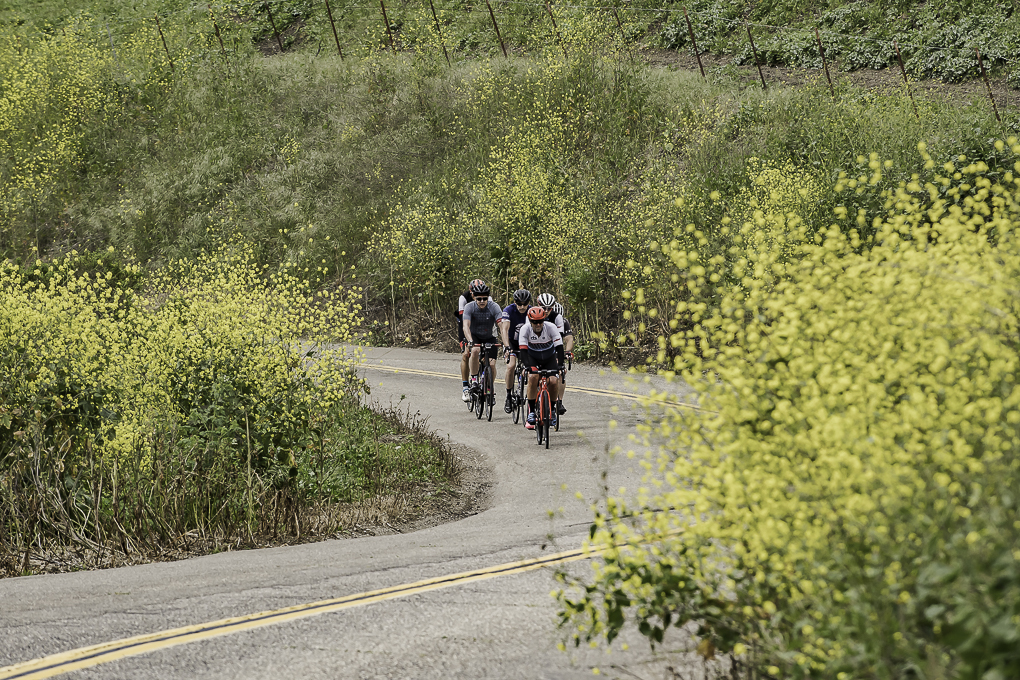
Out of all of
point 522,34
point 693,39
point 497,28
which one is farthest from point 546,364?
point 522,34

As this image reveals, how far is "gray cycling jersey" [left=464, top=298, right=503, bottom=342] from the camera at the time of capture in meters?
16.6

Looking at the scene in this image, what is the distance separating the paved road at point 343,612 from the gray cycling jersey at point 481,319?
5798 millimetres

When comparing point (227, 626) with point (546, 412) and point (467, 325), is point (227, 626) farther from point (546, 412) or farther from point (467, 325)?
point (467, 325)

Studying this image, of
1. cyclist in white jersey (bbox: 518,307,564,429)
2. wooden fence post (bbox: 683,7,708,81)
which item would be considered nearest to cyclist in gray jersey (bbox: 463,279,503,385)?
cyclist in white jersey (bbox: 518,307,564,429)

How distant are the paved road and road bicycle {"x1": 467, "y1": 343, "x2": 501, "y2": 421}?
549cm

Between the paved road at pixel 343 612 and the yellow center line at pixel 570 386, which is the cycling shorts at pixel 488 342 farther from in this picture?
the paved road at pixel 343 612

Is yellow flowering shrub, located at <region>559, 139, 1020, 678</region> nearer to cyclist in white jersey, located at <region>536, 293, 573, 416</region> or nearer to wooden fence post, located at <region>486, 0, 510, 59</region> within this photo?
cyclist in white jersey, located at <region>536, 293, 573, 416</region>

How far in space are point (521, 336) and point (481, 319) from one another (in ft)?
8.32

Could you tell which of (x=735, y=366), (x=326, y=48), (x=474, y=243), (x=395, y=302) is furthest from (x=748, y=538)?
(x=326, y=48)

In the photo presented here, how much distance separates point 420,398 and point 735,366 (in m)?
14.3

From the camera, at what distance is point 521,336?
46.6ft

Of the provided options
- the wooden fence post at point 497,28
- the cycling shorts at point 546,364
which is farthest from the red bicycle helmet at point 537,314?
the wooden fence post at point 497,28

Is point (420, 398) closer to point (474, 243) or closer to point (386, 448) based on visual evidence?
point (386, 448)

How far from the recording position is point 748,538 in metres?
4.20
